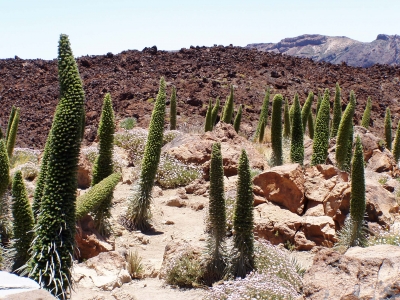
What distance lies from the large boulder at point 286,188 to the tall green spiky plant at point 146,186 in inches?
76.2

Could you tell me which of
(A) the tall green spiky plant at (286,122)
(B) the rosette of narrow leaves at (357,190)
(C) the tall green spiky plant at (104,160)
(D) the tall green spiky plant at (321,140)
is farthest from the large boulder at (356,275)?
(A) the tall green spiky plant at (286,122)

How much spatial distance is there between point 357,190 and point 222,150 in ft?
16.3

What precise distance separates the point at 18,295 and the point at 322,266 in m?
2.72

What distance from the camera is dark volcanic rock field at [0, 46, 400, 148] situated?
22688mm

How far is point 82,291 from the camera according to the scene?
634 centimetres

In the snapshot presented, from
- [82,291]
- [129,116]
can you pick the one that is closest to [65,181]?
[82,291]

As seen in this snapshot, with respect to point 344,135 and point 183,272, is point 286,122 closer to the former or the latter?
point 344,135

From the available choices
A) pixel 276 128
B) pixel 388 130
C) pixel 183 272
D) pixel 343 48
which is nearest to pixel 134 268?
pixel 183 272

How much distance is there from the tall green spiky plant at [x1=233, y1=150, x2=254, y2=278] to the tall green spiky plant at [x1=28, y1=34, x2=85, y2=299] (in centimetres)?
223

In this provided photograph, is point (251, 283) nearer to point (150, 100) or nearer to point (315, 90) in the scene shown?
point (150, 100)

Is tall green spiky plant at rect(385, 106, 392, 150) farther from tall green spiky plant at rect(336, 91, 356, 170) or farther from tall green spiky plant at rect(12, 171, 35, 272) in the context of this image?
tall green spiky plant at rect(12, 171, 35, 272)

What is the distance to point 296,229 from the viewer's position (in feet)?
27.1

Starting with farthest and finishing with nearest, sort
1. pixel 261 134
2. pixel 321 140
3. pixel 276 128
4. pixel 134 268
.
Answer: pixel 261 134 → pixel 276 128 → pixel 321 140 → pixel 134 268

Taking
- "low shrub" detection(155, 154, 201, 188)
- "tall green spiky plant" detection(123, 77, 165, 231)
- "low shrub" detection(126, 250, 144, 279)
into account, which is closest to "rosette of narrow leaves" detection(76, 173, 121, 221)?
"low shrub" detection(126, 250, 144, 279)
